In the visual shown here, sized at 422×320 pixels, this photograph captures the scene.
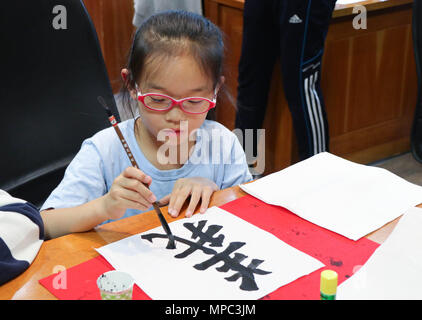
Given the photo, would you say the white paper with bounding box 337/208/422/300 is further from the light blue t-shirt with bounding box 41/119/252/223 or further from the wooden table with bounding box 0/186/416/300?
the light blue t-shirt with bounding box 41/119/252/223

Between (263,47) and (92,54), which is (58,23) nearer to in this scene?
(92,54)

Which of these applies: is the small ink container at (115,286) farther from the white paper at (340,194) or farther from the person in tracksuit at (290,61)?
the person in tracksuit at (290,61)

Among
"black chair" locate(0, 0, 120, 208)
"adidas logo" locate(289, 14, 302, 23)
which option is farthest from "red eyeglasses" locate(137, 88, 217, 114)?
"adidas logo" locate(289, 14, 302, 23)

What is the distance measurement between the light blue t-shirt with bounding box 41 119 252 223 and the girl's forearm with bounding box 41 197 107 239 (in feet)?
0.18

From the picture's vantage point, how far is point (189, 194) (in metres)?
1.09

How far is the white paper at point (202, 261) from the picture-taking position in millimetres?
794

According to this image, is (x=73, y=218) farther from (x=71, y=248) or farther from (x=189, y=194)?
(x=189, y=194)

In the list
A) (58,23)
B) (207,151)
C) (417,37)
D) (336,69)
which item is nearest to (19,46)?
(58,23)

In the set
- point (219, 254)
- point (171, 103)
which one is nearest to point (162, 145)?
point (171, 103)

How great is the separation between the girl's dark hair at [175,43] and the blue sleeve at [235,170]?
0.21 m

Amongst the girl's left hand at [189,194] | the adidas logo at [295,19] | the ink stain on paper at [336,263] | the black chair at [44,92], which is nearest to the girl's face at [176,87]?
the girl's left hand at [189,194]

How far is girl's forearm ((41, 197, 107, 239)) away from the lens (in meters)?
0.99

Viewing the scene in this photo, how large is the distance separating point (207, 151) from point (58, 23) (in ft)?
1.44

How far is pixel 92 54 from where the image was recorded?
53.0 inches
